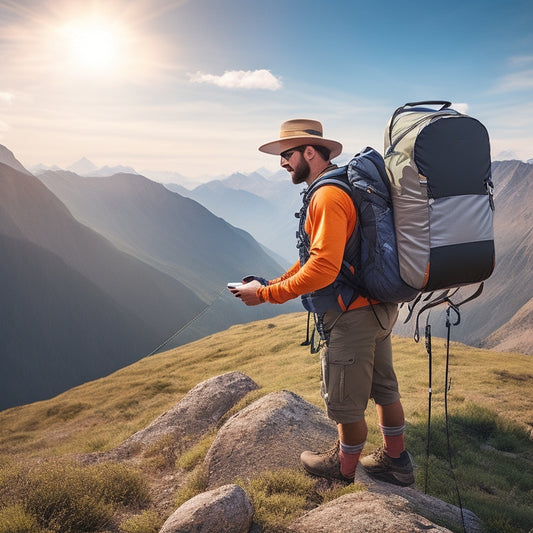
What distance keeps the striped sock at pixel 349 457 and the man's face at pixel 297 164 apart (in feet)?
A: 11.6

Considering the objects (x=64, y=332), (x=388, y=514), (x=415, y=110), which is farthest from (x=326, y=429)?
(x=64, y=332)

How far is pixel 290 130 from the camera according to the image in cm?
511

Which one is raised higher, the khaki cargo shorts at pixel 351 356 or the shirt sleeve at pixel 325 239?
the shirt sleeve at pixel 325 239

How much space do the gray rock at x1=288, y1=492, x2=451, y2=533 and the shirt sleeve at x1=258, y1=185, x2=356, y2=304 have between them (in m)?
2.55

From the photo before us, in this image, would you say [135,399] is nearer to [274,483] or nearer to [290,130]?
[274,483]

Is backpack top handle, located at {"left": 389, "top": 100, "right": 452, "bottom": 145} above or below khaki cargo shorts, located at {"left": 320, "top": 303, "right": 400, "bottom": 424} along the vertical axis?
above

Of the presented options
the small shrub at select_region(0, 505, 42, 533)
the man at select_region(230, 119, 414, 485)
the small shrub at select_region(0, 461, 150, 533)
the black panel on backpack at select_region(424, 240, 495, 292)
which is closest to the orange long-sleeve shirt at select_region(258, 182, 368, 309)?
the man at select_region(230, 119, 414, 485)

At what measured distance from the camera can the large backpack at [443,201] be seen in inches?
169

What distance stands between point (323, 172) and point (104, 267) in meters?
182

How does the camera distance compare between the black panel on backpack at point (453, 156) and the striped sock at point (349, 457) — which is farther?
the striped sock at point (349, 457)

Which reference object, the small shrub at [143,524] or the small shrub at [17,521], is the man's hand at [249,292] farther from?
the small shrub at [17,521]

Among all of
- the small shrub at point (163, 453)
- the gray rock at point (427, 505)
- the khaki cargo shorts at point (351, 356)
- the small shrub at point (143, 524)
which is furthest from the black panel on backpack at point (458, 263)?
the small shrub at point (163, 453)

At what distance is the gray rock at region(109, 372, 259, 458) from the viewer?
10.6 meters

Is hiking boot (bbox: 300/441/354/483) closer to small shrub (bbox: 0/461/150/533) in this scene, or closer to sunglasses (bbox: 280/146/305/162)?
small shrub (bbox: 0/461/150/533)
